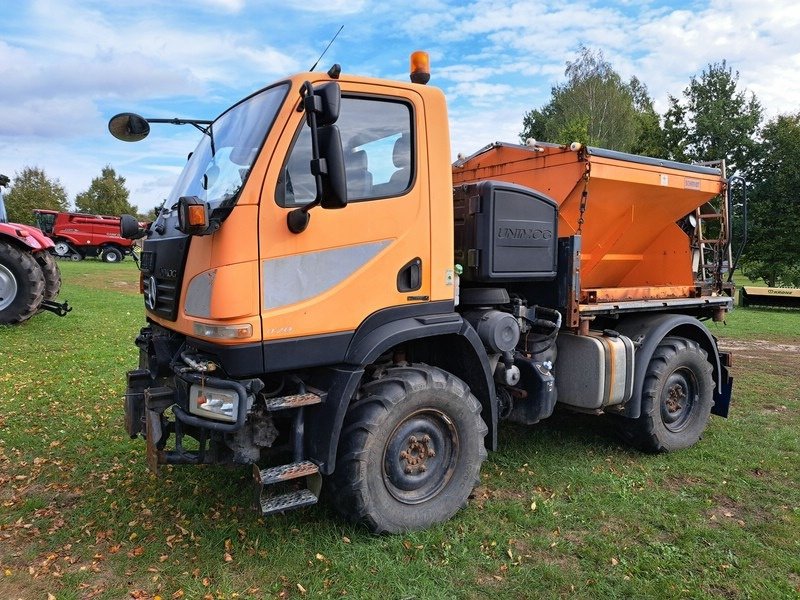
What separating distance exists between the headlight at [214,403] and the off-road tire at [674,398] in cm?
364

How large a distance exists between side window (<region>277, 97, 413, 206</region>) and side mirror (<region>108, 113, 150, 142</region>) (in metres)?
1.63

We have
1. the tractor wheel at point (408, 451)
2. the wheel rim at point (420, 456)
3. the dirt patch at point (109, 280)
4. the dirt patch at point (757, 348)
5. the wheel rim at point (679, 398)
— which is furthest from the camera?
the dirt patch at point (109, 280)

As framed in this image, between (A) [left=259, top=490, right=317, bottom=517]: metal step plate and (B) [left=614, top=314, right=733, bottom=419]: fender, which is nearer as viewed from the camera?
(A) [left=259, top=490, right=317, bottom=517]: metal step plate

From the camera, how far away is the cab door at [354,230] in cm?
323

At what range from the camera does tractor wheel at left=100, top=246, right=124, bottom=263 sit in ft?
101

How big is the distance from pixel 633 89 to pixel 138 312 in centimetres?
4034

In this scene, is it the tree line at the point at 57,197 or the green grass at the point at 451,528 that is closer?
the green grass at the point at 451,528

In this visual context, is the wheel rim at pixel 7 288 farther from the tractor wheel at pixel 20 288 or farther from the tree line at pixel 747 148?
the tree line at pixel 747 148

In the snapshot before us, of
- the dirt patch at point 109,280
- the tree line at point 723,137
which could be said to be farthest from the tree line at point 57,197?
the tree line at point 723,137

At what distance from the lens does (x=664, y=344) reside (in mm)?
5371

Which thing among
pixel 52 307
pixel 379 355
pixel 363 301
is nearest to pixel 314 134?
pixel 363 301

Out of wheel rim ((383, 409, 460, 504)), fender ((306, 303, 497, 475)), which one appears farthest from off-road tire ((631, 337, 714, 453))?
wheel rim ((383, 409, 460, 504))

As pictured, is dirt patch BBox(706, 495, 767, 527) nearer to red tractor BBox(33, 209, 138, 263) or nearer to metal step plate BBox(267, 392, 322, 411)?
metal step plate BBox(267, 392, 322, 411)

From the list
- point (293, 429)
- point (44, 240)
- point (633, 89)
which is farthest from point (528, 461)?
point (633, 89)
